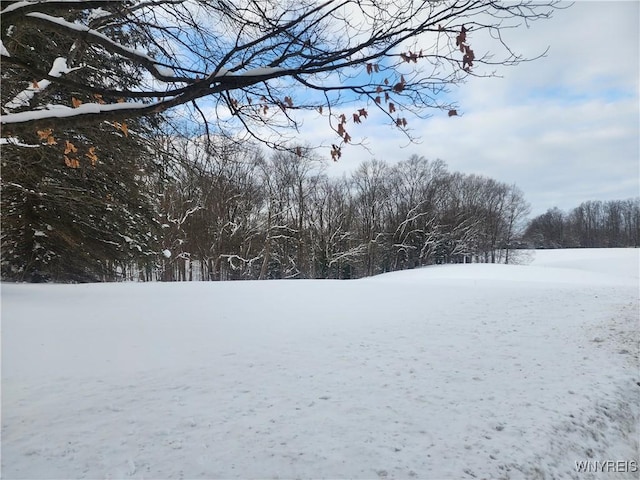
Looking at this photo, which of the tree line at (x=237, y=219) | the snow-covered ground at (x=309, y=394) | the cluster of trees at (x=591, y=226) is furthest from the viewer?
the cluster of trees at (x=591, y=226)

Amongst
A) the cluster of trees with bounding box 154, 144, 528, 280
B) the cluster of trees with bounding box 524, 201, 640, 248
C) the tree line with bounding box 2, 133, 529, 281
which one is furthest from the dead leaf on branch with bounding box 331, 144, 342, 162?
the cluster of trees with bounding box 524, 201, 640, 248

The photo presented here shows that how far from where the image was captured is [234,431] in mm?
3123

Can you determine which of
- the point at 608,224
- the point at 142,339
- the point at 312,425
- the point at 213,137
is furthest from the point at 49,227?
the point at 608,224

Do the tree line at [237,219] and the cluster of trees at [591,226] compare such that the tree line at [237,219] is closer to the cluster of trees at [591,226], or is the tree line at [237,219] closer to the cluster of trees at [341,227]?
the cluster of trees at [341,227]

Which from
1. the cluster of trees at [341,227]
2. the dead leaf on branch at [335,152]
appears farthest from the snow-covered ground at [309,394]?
the cluster of trees at [341,227]

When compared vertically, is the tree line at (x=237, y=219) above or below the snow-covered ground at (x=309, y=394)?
above

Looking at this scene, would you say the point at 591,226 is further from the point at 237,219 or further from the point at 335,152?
the point at 335,152

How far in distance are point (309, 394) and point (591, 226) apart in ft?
281

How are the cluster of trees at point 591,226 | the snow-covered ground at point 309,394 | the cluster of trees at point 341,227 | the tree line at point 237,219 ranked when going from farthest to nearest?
1. the cluster of trees at point 591,226
2. the cluster of trees at point 341,227
3. the tree line at point 237,219
4. the snow-covered ground at point 309,394

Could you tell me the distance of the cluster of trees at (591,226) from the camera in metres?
69.3

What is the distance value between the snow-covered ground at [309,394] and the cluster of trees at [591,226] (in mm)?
67849

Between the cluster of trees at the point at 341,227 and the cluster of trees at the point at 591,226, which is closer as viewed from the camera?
the cluster of trees at the point at 341,227

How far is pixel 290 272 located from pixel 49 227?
2663 centimetres

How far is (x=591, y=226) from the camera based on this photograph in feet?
243
